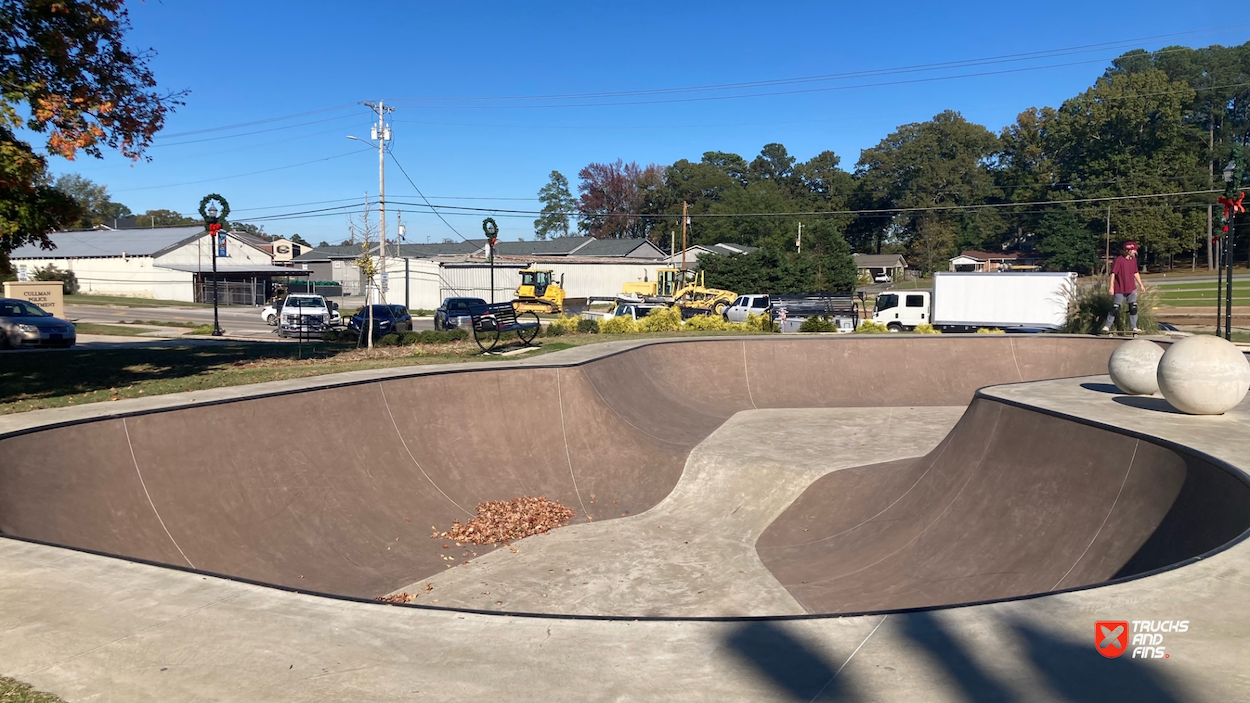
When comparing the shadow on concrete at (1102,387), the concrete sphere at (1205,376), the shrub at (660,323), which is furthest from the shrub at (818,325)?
the concrete sphere at (1205,376)

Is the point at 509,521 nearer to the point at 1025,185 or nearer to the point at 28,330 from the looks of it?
the point at 28,330

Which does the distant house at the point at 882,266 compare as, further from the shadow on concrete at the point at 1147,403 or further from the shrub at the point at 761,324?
the shadow on concrete at the point at 1147,403

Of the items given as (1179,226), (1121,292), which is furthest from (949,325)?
(1179,226)

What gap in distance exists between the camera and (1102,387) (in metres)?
12.3

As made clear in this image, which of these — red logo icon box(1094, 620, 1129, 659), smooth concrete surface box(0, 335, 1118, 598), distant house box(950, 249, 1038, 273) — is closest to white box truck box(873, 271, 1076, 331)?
smooth concrete surface box(0, 335, 1118, 598)

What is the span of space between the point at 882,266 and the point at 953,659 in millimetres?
89121

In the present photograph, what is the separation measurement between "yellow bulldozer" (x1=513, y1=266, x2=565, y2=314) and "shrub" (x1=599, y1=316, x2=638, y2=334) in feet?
40.7

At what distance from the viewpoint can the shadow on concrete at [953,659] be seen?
12.1 feet

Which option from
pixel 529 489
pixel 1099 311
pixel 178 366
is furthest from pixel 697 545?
pixel 1099 311

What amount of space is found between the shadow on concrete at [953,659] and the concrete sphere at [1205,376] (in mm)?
6844

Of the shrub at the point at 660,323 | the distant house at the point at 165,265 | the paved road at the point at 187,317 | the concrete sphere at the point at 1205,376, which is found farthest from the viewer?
the distant house at the point at 165,265

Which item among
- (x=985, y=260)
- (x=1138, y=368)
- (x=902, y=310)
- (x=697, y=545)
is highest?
(x=985, y=260)

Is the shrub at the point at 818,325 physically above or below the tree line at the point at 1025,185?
below

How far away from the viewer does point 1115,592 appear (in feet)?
15.8
